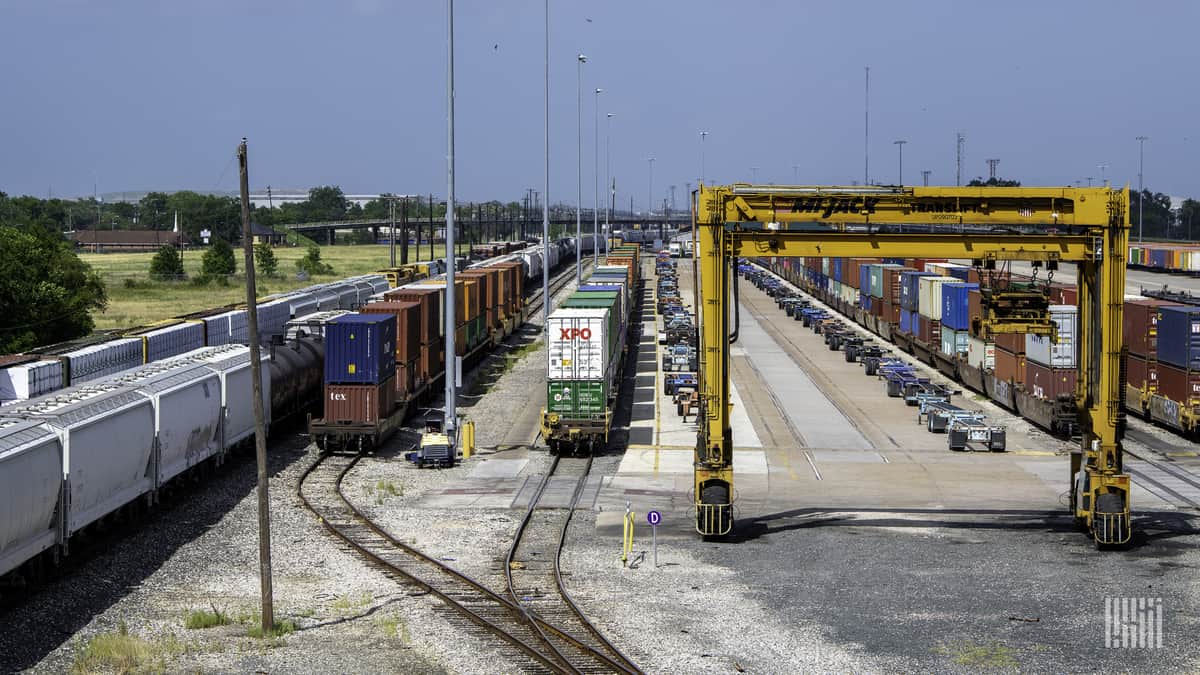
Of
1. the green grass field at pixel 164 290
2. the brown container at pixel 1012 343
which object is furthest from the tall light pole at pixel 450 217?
the green grass field at pixel 164 290

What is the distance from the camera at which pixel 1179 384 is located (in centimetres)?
4375

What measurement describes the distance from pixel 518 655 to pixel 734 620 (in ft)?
13.9

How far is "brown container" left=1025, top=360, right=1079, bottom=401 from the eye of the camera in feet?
146

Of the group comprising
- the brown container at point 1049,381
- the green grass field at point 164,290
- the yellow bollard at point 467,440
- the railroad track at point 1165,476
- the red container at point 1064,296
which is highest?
the red container at point 1064,296

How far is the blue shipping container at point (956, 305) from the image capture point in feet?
188

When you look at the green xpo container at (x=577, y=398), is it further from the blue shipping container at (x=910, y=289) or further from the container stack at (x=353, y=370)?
the blue shipping container at (x=910, y=289)

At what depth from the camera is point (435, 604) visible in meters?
23.5

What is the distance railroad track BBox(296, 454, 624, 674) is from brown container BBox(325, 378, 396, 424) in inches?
161

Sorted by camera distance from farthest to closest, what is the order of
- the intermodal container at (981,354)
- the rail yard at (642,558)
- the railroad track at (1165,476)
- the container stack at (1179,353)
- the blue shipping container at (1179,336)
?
the intermodal container at (981,354)
the container stack at (1179,353)
the blue shipping container at (1179,336)
the railroad track at (1165,476)
the rail yard at (642,558)

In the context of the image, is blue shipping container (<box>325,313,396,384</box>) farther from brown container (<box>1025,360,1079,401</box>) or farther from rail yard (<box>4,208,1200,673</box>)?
brown container (<box>1025,360,1079,401</box>)

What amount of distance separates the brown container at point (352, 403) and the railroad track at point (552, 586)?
6.32m

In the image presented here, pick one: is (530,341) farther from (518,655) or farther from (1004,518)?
(518,655)

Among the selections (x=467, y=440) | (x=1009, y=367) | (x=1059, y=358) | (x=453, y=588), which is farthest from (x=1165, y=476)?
(x=453, y=588)

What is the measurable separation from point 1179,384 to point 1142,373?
317 centimetres
